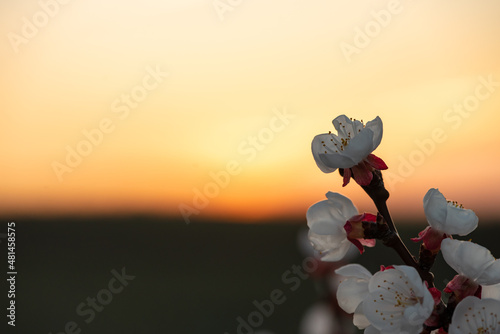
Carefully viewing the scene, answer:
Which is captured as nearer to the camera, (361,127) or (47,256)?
(361,127)

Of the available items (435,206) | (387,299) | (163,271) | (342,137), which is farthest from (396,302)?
(163,271)

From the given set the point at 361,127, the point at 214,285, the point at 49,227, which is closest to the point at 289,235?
the point at 214,285

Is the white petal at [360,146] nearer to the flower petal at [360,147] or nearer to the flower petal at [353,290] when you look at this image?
the flower petal at [360,147]

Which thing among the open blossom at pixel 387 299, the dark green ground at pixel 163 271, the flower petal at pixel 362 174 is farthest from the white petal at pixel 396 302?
the dark green ground at pixel 163 271

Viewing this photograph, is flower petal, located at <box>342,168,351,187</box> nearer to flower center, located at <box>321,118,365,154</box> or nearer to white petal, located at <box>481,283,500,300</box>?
flower center, located at <box>321,118,365,154</box>

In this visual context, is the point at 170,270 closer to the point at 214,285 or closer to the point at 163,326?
the point at 214,285
